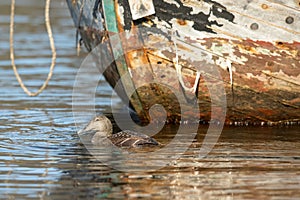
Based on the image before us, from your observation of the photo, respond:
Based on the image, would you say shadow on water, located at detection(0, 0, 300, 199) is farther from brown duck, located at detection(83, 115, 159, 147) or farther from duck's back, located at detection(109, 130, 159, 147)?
duck's back, located at detection(109, 130, 159, 147)

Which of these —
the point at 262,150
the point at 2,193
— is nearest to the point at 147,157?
the point at 262,150

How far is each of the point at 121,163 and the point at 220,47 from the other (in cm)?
172

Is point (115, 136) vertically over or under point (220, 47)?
under

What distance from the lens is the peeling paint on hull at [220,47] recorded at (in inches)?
293

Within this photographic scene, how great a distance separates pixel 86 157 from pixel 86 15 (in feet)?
6.47

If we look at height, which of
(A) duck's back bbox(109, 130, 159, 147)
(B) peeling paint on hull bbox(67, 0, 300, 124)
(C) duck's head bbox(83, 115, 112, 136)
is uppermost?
Answer: (B) peeling paint on hull bbox(67, 0, 300, 124)

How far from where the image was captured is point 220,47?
759cm

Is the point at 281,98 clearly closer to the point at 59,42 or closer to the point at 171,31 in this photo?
the point at 171,31

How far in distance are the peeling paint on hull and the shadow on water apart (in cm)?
37

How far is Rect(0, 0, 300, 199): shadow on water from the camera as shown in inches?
218

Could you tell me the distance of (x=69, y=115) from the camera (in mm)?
8930

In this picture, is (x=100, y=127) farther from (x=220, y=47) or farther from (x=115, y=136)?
(x=220, y=47)

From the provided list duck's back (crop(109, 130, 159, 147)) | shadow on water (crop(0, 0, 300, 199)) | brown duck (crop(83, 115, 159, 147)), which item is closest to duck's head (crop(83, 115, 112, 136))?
brown duck (crop(83, 115, 159, 147))

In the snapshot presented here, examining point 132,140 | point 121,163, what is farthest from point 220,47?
point 121,163
